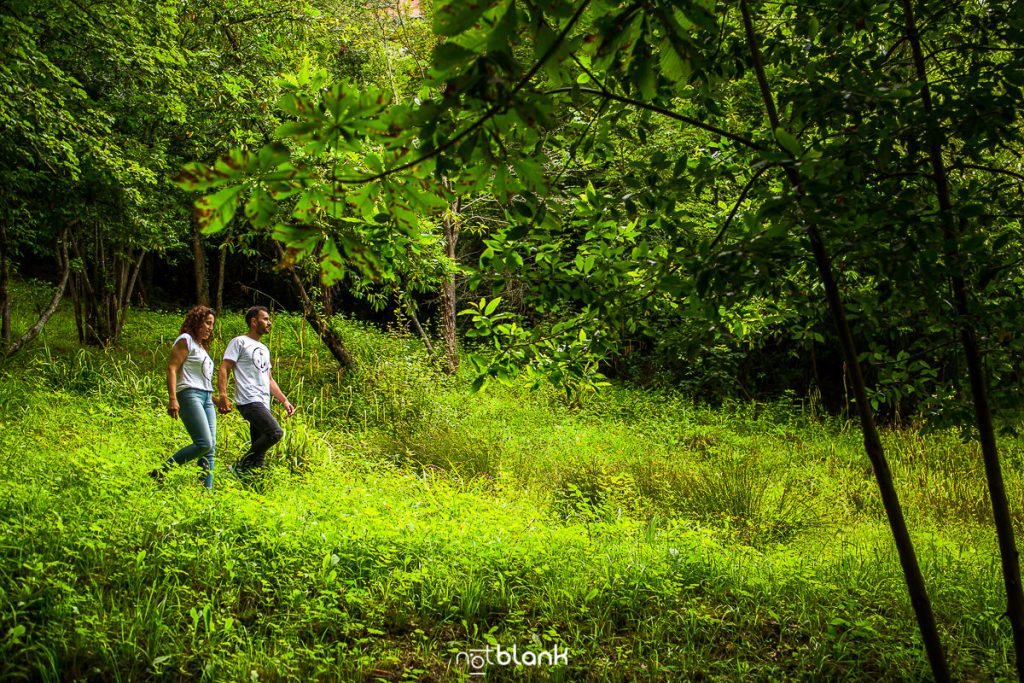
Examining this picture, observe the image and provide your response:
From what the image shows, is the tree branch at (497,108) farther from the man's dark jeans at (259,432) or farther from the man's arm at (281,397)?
the man's arm at (281,397)

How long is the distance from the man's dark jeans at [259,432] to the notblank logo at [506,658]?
311 cm

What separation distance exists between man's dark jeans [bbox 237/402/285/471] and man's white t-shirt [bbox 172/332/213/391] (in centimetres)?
41

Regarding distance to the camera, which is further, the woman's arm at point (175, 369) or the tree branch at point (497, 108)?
the woman's arm at point (175, 369)

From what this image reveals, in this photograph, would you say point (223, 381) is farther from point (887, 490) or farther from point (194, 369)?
point (887, 490)

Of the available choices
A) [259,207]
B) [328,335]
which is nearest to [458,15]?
[259,207]

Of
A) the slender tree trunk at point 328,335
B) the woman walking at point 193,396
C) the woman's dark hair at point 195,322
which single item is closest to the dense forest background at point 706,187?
the woman's dark hair at point 195,322

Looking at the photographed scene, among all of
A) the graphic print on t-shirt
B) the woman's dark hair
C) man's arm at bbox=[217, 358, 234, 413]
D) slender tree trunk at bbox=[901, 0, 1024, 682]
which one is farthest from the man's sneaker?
slender tree trunk at bbox=[901, 0, 1024, 682]

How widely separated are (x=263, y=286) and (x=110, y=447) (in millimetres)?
13508

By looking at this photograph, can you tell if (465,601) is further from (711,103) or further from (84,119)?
(84,119)

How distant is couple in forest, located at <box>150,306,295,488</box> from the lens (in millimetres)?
5199

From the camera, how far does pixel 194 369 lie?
523cm

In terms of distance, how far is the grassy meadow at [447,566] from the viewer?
297 centimetres

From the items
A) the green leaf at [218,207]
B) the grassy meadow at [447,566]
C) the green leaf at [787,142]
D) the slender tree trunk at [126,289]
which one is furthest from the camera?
the slender tree trunk at [126,289]

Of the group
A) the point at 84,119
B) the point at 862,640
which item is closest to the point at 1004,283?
the point at 862,640
